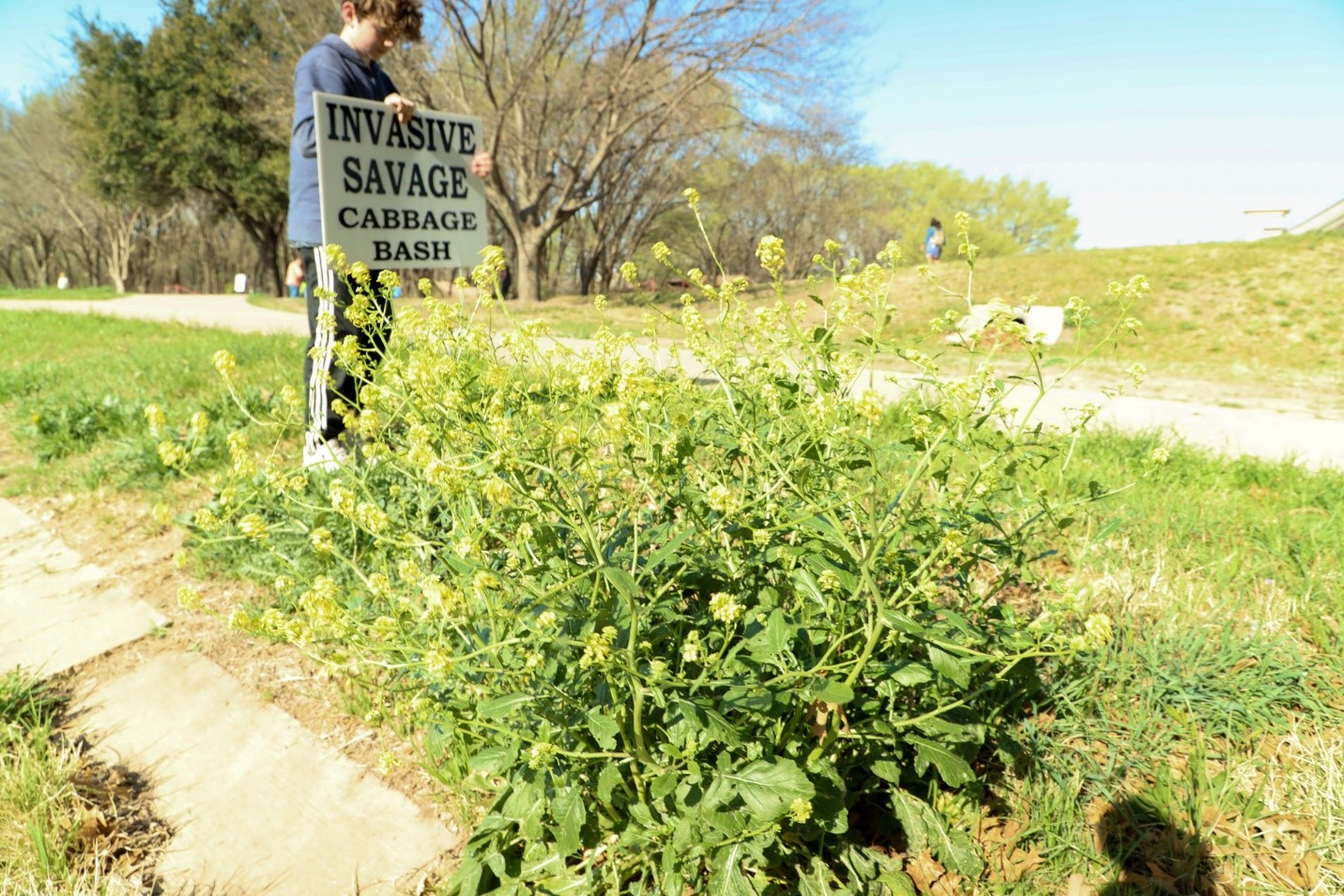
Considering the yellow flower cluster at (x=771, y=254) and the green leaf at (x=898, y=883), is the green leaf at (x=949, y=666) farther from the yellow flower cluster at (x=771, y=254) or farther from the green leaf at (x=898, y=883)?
the yellow flower cluster at (x=771, y=254)

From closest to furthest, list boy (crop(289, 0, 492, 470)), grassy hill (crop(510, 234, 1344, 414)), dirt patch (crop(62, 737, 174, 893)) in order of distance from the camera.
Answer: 1. dirt patch (crop(62, 737, 174, 893))
2. boy (crop(289, 0, 492, 470))
3. grassy hill (crop(510, 234, 1344, 414))

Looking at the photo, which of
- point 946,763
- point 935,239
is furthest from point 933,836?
point 935,239

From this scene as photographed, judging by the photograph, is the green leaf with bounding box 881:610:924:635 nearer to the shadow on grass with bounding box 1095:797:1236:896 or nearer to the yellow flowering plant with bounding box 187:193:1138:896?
the yellow flowering plant with bounding box 187:193:1138:896

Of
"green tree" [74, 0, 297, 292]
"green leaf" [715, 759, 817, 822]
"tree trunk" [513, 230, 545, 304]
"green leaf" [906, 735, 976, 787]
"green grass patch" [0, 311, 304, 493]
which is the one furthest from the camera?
"green tree" [74, 0, 297, 292]

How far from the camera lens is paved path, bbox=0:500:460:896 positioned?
182cm

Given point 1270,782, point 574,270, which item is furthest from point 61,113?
point 1270,782

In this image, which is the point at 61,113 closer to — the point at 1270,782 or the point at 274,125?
the point at 274,125

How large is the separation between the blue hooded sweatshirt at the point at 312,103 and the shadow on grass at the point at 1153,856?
380cm

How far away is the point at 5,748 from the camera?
2.12 metres

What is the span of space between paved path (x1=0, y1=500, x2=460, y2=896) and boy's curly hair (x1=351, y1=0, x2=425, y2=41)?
2784 millimetres

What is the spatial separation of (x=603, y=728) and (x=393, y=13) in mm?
3641

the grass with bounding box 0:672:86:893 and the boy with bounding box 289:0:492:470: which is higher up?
the boy with bounding box 289:0:492:470

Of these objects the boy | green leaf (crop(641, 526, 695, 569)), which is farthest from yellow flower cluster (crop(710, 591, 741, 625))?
the boy

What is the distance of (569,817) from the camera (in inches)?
57.9
